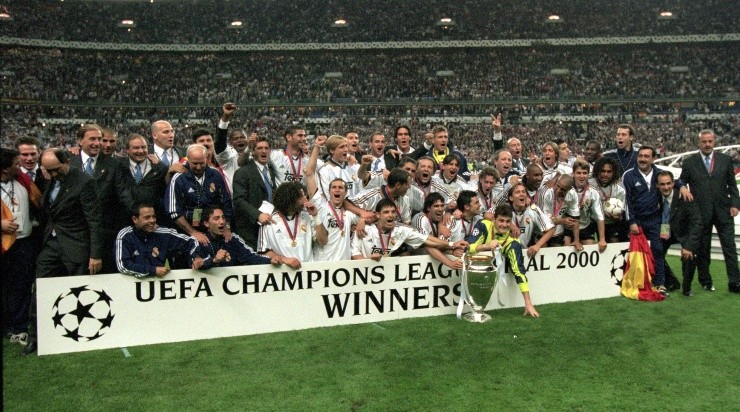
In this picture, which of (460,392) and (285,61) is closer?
(460,392)

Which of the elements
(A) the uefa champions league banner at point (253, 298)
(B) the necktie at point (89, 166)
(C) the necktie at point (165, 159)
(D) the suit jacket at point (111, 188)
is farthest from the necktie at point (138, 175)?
(A) the uefa champions league banner at point (253, 298)

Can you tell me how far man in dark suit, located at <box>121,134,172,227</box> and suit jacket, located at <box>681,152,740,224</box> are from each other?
638cm

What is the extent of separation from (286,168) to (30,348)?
10.4ft

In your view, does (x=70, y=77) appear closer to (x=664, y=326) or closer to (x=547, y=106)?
(x=547, y=106)

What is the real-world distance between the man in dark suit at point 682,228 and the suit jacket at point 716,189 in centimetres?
16

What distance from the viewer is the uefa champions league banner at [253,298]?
514cm

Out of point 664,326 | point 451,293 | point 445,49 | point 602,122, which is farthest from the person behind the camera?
point 445,49

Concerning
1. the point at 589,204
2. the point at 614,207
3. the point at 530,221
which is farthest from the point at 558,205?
Answer: the point at 614,207

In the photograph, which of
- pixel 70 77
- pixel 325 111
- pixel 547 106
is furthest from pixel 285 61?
pixel 547 106

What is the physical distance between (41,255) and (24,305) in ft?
1.98

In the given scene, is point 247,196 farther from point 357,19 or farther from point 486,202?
point 357,19

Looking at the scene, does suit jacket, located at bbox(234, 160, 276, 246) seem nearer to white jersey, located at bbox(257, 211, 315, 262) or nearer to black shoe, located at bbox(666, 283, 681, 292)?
white jersey, located at bbox(257, 211, 315, 262)

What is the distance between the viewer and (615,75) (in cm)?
3672

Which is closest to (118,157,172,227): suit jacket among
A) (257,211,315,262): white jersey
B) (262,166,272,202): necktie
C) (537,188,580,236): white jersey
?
(257,211,315,262): white jersey
